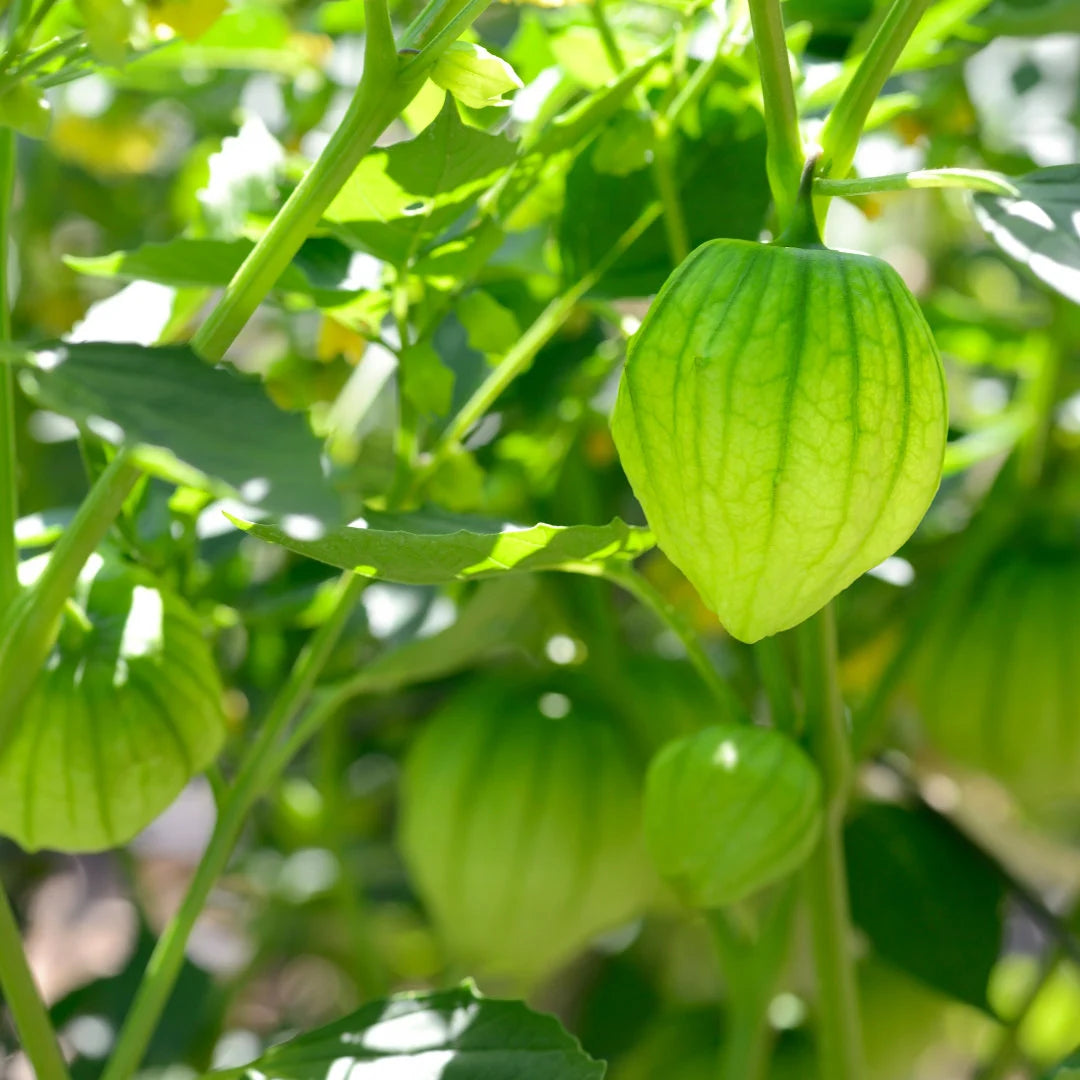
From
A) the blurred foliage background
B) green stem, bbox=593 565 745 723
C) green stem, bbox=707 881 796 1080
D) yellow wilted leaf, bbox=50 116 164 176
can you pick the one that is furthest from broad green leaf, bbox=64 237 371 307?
yellow wilted leaf, bbox=50 116 164 176

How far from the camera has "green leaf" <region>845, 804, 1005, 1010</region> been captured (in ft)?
1.76

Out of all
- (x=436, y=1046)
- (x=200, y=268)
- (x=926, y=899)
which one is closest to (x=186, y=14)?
(x=200, y=268)

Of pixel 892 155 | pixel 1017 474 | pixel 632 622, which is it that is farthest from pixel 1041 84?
pixel 632 622

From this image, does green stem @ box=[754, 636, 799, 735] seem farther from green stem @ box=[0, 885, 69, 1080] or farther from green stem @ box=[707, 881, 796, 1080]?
green stem @ box=[0, 885, 69, 1080]

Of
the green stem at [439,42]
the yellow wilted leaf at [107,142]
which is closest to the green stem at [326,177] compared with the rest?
the green stem at [439,42]

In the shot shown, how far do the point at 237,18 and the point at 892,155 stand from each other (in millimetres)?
299

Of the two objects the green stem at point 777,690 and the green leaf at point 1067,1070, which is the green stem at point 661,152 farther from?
the green leaf at point 1067,1070

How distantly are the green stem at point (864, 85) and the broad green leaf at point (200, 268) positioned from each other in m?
0.14

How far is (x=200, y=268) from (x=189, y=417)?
16cm

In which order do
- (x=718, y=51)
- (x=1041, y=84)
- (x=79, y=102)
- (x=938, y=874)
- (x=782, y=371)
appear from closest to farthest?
1. (x=782, y=371)
2. (x=718, y=51)
3. (x=938, y=874)
4. (x=1041, y=84)
5. (x=79, y=102)

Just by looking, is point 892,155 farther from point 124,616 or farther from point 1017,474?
point 124,616

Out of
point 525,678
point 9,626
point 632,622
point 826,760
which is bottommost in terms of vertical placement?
point 632,622

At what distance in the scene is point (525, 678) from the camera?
0.62 metres

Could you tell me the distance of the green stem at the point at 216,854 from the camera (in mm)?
369
